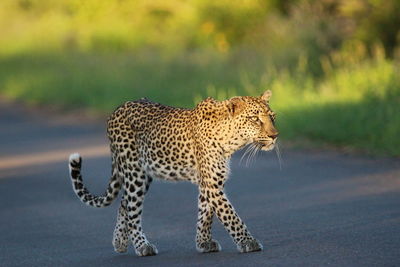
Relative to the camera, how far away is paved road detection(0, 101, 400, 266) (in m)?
8.97

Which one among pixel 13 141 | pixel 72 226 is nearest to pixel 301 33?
pixel 13 141

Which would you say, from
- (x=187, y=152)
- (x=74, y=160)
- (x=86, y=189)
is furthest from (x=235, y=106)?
(x=86, y=189)

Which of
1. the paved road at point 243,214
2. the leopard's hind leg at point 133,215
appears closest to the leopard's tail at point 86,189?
the leopard's hind leg at point 133,215

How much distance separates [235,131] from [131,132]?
1.10m

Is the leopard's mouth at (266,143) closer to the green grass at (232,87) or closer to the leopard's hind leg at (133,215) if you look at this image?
the leopard's hind leg at (133,215)

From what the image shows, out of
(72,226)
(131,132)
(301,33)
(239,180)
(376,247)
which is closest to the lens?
(376,247)

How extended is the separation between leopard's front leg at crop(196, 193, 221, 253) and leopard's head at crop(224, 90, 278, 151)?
0.54m

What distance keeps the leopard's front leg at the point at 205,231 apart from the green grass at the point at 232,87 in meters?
6.09

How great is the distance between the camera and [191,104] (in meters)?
21.3

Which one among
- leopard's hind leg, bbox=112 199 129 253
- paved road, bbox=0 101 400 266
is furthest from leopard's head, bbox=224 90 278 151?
leopard's hind leg, bbox=112 199 129 253

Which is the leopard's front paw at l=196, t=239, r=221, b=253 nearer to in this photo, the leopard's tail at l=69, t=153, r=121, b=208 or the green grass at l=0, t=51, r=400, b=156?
the leopard's tail at l=69, t=153, r=121, b=208

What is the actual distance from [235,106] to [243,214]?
248cm

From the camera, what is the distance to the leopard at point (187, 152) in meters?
9.02

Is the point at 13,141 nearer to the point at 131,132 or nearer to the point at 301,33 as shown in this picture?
the point at 301,33
